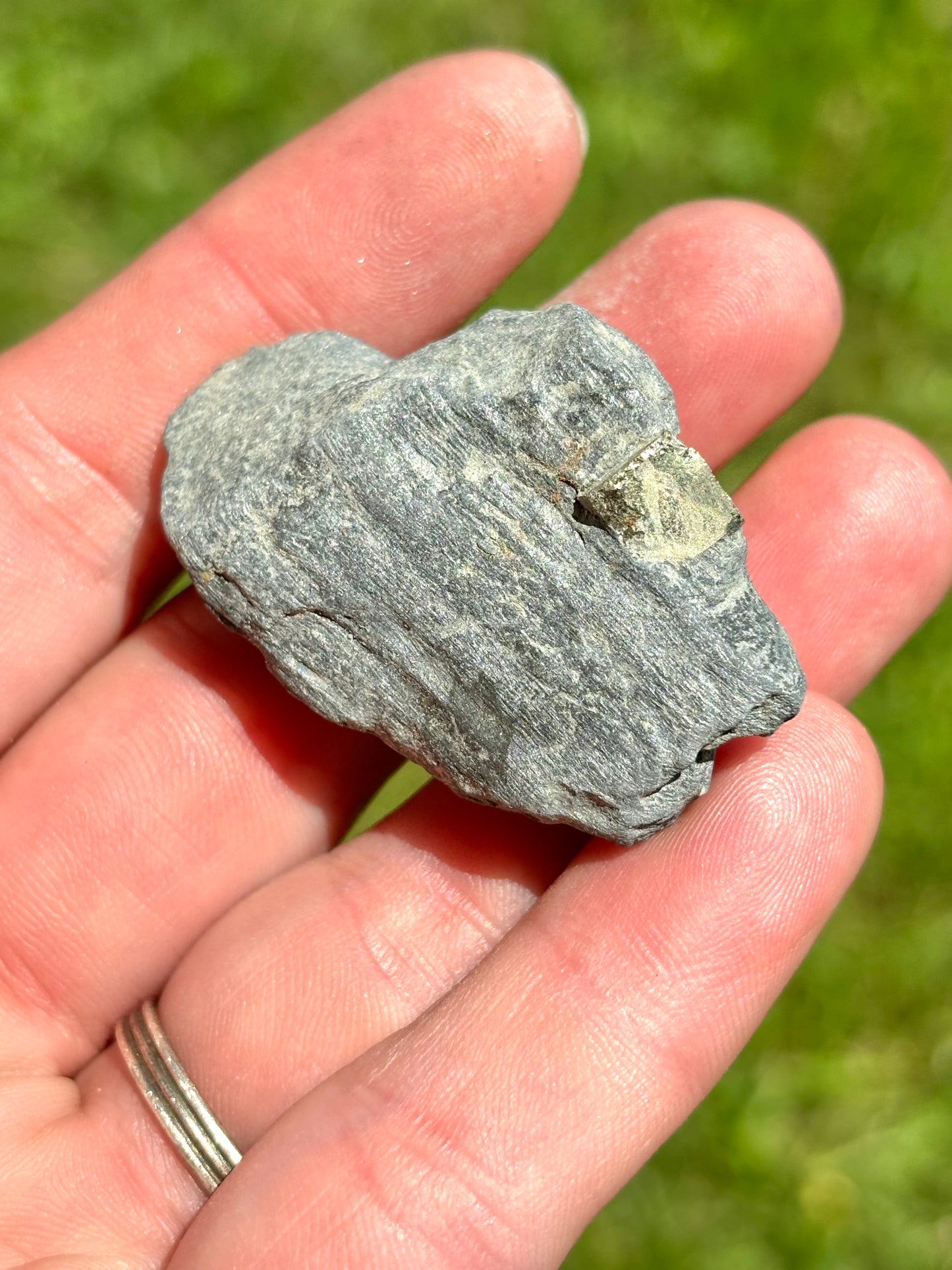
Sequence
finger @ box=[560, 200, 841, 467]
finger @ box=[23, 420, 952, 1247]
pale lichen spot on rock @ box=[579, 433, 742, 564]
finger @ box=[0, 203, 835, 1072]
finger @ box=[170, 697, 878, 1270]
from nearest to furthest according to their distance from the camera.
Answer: finger @ box=[170, 697, 878, 1270], pale lichen spot on rock @ box=[579, 433, 742, 564], finger @ box=[23, 420, 952, 1247], finger @ box=[0, 203, 835, 1072], finger @ box=[560, 200, 841, 467]

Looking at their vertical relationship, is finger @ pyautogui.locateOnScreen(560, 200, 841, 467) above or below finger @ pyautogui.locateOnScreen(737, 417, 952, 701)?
above

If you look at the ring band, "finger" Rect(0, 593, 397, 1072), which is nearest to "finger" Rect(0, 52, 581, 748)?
"finger" Rect(0, 593, 397, 1072)

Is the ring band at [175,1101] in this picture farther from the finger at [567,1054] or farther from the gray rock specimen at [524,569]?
the gray rock specimen at [524,569]

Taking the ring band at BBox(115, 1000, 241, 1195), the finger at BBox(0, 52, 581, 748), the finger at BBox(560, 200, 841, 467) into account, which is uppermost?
the finger at BBox(0, 52, 581, 748)

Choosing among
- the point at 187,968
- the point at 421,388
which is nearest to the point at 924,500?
the point at 421,388

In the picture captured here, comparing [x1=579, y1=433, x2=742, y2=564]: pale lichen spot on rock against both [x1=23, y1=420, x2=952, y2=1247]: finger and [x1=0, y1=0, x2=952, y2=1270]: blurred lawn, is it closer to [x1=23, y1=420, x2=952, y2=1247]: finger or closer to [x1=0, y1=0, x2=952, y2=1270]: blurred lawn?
[x1=23, y1=420, x2=952, y2=1247]: finger

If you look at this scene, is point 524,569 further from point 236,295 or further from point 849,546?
point 236,295

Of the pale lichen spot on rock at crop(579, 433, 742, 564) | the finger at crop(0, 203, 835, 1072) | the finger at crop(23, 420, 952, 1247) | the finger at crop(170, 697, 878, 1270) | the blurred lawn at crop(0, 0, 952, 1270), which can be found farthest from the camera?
the blurred lawn at crop(0, 0, 952, 1270)

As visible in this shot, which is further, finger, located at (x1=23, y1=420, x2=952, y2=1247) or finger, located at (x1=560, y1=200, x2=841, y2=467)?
finger, located at (x1=560, y1=200, x2=841, y2=467)
